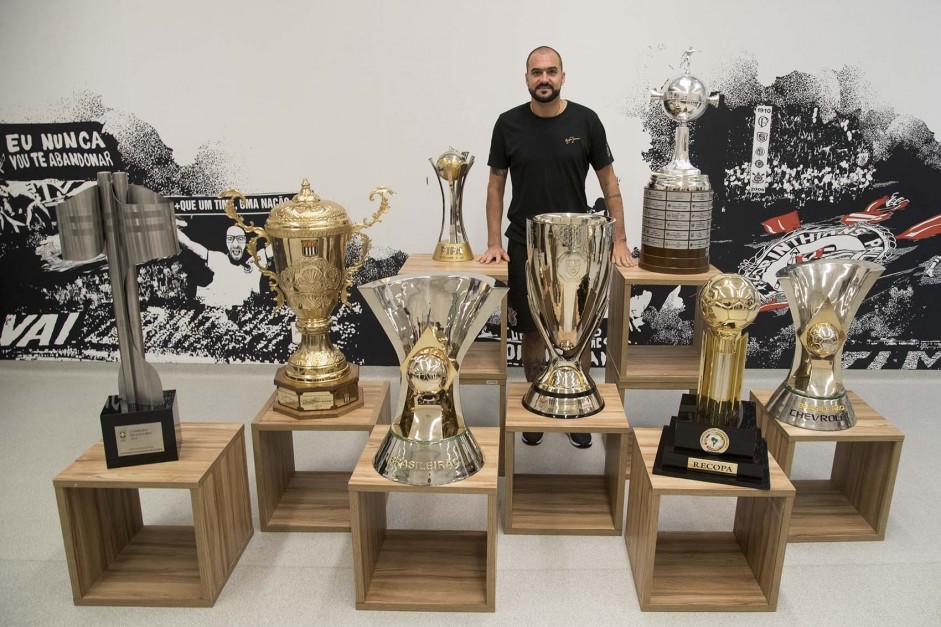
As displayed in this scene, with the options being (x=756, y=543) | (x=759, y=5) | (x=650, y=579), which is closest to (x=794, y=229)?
(x=759, y=5)

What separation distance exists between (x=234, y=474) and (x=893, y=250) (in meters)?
3.36

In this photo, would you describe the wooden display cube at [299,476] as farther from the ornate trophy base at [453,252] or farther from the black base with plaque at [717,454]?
the black base with plaque at [717,454]

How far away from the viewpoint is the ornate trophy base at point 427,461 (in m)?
1.83

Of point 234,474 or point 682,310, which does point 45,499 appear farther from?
point 682,310

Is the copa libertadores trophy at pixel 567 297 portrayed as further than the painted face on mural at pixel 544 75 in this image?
No

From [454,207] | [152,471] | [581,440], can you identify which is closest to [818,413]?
[581,440]

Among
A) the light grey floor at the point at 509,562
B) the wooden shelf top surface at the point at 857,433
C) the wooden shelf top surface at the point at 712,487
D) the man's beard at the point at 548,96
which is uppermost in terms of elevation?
the man's beard at the point at 548,96

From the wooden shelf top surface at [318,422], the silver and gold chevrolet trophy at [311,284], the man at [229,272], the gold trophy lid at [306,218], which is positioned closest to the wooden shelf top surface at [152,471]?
the wooden shelf top surface at [318,422]

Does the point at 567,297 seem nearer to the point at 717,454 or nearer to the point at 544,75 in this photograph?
the point at 717,454

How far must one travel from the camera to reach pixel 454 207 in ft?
9.43

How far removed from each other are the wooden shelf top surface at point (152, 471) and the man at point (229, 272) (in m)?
1.88

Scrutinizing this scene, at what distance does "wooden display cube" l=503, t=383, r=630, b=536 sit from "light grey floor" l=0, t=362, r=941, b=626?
2.1 inches

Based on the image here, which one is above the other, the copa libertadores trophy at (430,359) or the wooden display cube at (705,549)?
the copa libertadores trophy at (430,359)

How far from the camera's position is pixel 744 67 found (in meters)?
3.40
